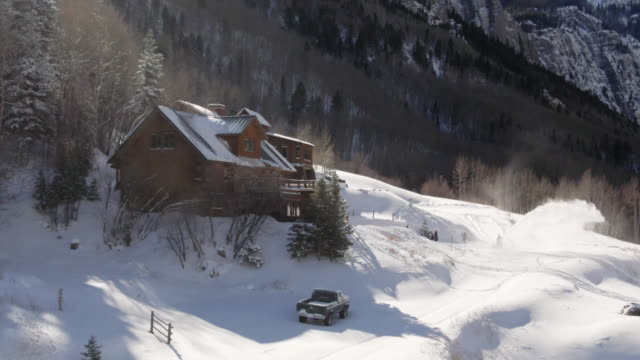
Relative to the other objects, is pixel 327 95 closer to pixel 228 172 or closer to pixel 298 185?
pixel 298 185

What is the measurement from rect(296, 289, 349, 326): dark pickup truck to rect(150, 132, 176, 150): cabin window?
16.3m

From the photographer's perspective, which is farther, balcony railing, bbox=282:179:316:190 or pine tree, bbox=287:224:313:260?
balcony railing, bbox=282:179:316:190

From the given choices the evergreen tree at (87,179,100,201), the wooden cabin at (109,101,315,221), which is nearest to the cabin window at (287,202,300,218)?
the wooden cabin at (109,101,315,221)

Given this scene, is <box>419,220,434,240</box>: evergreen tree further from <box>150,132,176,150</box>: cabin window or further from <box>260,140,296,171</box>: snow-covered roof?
<box>150,132,176,150</box>: cabin window

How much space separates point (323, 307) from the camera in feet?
74.5

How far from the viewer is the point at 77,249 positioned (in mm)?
29516

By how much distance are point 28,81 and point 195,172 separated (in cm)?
1312

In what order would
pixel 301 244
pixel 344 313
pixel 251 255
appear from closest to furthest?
pixel 344 313, pixel 251 255, pixel 301 244

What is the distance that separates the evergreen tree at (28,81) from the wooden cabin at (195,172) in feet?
20.0

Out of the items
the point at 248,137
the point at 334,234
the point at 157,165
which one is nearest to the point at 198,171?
the point at 157,165

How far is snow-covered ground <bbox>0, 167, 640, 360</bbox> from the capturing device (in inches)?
721

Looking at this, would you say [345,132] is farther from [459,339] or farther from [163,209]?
[459,339]

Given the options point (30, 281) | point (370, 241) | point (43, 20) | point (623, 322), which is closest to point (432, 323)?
point (623, 322)

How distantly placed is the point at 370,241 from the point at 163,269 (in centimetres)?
1513
